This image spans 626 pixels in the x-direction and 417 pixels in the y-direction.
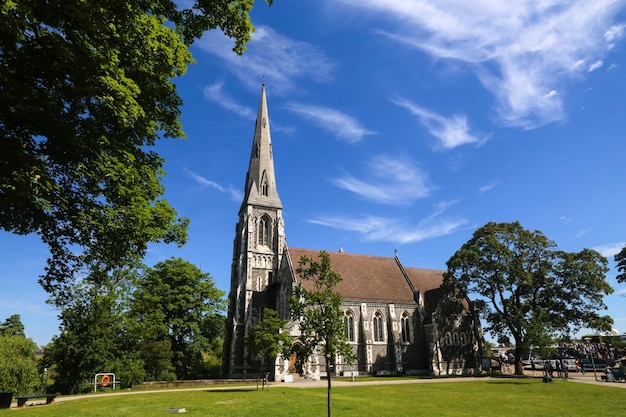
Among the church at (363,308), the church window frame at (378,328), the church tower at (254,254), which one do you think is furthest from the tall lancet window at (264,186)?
the church window frame at (378,328)

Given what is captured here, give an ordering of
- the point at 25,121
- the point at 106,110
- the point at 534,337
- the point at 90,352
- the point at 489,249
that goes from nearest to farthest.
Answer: the point at 25,121
the point at 106,110
the point at 90,352
the point at 534,337
the point at 489,249

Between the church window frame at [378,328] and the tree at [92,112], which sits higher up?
Answer: the tree at [92,112]

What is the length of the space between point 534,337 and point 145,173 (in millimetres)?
28960

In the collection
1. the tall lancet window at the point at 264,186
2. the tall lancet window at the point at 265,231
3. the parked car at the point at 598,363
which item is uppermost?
the tall lancet window at the point at 264,186

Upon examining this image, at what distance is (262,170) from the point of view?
48.4 m

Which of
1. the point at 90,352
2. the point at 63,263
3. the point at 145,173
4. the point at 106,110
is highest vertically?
the point at 106,110

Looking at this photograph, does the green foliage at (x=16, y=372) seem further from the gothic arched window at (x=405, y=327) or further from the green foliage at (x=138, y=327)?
the gothic arched window at (x=405, y=327)

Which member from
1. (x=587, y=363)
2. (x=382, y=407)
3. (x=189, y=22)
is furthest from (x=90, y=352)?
(x=587, y=363)

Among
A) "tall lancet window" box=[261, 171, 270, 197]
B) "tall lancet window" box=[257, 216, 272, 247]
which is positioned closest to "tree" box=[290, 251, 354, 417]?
"tall lancet window" box=[257, 216, 272, 247]

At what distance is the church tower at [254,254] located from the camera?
40.4 meters

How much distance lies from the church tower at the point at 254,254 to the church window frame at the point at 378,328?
36.6 ft

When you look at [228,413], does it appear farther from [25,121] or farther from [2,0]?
[2,0]

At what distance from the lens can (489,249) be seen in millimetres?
33781

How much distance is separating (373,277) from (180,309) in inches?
823
